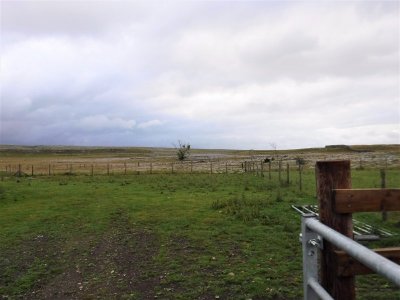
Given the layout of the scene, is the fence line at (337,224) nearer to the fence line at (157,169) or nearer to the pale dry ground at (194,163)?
the fence line at (157,169)

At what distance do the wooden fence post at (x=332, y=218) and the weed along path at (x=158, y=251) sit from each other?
3723 mm

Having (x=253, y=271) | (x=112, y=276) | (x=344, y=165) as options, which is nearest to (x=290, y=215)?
(x=253, y=271)

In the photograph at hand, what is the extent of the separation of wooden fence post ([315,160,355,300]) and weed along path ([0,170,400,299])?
3.72m

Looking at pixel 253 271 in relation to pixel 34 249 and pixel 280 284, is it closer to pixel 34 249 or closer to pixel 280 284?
pixel 280 284

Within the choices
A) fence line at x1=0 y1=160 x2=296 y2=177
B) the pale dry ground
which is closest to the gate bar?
fence line at x1=0 y1=160 x2=296 y2=177

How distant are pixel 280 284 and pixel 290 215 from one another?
264 inches

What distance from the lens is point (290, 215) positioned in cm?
1381

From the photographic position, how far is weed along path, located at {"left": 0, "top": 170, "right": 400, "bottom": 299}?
7375 mm

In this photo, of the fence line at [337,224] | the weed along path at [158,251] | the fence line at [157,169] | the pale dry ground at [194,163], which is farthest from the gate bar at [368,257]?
the pale dry ground at [194,163]

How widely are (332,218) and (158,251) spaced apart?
7.33 m

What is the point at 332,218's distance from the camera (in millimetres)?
3174

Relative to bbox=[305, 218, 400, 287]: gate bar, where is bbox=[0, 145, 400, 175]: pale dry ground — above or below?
below

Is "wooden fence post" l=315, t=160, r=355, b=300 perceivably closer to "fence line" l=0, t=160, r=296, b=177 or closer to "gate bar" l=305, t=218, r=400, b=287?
"gate bar" l=305, t=218, r=400, b=287

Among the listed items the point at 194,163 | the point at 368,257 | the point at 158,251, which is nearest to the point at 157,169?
the point at 194,163
